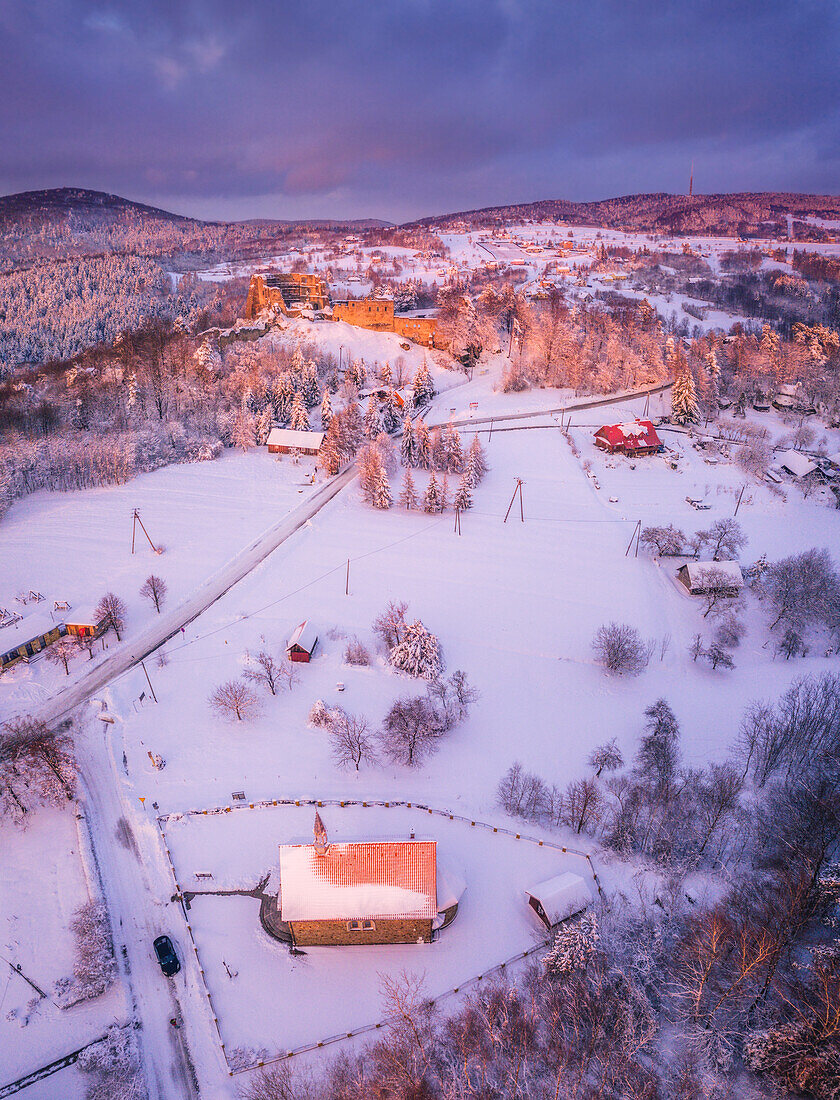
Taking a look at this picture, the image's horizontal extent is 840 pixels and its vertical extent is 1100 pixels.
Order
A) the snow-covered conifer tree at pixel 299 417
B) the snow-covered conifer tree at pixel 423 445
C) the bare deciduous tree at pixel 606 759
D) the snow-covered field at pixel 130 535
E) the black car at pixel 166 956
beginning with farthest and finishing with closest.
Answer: the snow-covered conifer tree at pixel 299 417, the snow-covered conifer tree at pixel 423 445, the snow-covered field at pixel 130 535, the bare deciduous tree at pixel 606 759, the black car at pixel 166 956

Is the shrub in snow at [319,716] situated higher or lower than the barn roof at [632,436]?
lower

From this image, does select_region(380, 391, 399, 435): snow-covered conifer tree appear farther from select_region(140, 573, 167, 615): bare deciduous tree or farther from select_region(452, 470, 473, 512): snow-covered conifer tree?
select_region(140, 573, 167, 615): bare deciduous tree

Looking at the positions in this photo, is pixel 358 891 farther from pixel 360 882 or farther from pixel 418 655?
pixel 418 655

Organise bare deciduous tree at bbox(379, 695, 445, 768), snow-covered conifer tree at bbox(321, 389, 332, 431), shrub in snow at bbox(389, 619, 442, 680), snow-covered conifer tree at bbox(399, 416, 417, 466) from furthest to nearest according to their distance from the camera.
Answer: snow-covered conifer tree at bbox(321, 389, 332, 431) < snow-covered conifer tree at bbox(399, 416, 417, 466) < shrub in snow at bbox(389, 619, 442, 680) < bare deciduous tree at bbox(379, 695, 445, 768)

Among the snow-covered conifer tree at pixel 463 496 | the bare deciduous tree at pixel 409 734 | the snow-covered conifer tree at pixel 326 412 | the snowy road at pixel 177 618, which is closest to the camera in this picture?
the bare deciduous tree at pixel 409 734

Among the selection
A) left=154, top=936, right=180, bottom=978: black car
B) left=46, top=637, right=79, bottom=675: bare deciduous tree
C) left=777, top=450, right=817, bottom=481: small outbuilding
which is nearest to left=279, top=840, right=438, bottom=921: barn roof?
left=154, top=936, right=180, bottom=978: black car

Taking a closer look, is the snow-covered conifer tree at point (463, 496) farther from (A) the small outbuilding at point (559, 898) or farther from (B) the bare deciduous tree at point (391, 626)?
(A) the small outbuilding at point (559, 898)

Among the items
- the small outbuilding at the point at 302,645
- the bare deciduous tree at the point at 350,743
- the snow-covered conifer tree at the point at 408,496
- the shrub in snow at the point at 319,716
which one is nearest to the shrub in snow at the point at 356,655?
the small outbuilding at the point at 302,645
